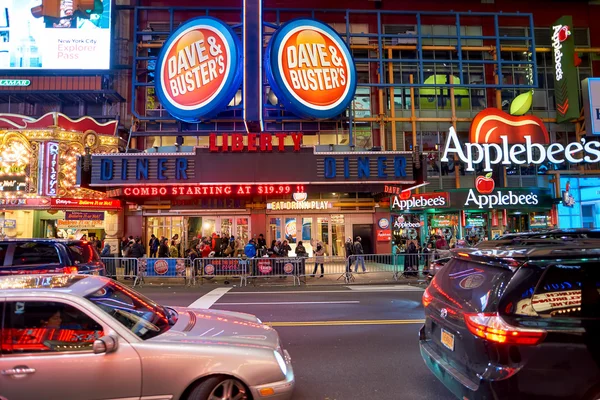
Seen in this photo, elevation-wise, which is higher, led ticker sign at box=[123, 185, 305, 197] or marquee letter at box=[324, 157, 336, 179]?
marquee letter at box=[324, 157, 336, 179]

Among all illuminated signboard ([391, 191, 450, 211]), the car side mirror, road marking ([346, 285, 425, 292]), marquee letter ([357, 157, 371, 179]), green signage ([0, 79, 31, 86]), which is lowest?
road marking ([346, 285, 425, 292])

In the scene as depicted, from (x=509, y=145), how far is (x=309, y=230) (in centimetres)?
1271

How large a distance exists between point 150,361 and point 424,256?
13908mm

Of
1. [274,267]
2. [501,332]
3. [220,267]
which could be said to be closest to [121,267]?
[220,267]

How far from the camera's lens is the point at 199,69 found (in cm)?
1738

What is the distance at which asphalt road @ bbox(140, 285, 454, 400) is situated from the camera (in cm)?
461

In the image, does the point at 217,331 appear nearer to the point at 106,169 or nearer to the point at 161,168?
the point at 161,168

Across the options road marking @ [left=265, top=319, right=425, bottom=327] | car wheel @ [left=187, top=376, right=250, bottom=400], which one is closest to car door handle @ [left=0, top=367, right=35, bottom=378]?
car wheel @ [left=187, top=376, right=250, bottom=400]

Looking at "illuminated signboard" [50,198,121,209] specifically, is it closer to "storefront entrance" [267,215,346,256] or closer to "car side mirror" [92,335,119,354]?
"storefront entrance" [267,215,346,256]

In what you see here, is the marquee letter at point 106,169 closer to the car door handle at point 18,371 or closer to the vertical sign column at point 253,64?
the vertical sign column at point 253,64

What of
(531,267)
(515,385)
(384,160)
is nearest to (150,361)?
(515,385)

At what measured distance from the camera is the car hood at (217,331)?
3.70 meters

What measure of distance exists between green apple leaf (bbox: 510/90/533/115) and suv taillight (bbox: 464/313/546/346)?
76.5 feet

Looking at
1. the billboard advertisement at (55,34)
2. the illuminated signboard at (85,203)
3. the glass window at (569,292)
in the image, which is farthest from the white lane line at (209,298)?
the billboard advertisement at (55,34)
